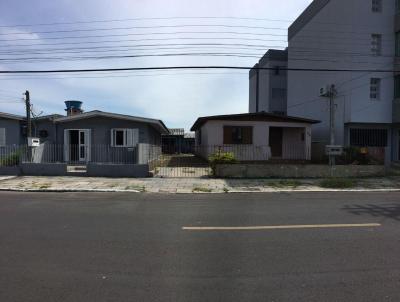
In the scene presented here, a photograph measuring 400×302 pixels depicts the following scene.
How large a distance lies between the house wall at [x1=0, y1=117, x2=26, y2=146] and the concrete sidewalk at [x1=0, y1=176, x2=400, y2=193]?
27.3ft

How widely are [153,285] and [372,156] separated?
1846 cm

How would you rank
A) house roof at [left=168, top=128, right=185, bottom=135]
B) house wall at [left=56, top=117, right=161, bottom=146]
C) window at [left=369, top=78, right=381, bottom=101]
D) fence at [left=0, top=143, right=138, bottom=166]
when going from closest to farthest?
1. fence at [left=0, top=143, right=138, bottom=166]
2. house wall at [left=56, top=117, right=161, bottom=146]
3. window at [left=369, top=78, right=381, bottom=101]
4. house roof at [left=168, top=128, right=185, bottom=135]

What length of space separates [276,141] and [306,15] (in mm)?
12125

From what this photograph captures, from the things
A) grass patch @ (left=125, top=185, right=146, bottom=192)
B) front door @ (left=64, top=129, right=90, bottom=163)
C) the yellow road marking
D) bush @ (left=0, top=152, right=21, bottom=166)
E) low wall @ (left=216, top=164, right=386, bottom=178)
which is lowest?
grass patch @ (left=125, top=185, right=146, bottom=192)

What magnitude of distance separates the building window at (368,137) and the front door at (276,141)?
484 cm

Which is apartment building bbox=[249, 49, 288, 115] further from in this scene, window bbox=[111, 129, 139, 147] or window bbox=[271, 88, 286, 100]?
window bbox=[111, 129, 139, 147]

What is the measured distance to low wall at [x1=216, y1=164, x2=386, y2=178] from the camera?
57.5ft

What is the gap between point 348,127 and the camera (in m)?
25.3

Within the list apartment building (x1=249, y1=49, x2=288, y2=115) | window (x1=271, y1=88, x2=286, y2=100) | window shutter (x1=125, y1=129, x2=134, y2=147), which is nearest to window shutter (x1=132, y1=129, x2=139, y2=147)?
window shutter (x1=125, y1=129, x2=134, y2=147)

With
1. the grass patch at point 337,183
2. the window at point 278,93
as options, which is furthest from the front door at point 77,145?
the window at point 278,93

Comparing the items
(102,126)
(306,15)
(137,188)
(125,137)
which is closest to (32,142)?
→ (102,126)

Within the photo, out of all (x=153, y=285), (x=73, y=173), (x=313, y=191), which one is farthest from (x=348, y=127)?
(x=153, y=285)

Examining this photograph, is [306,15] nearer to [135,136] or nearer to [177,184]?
[135,136]

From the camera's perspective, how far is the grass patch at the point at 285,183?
1510 centimetres
